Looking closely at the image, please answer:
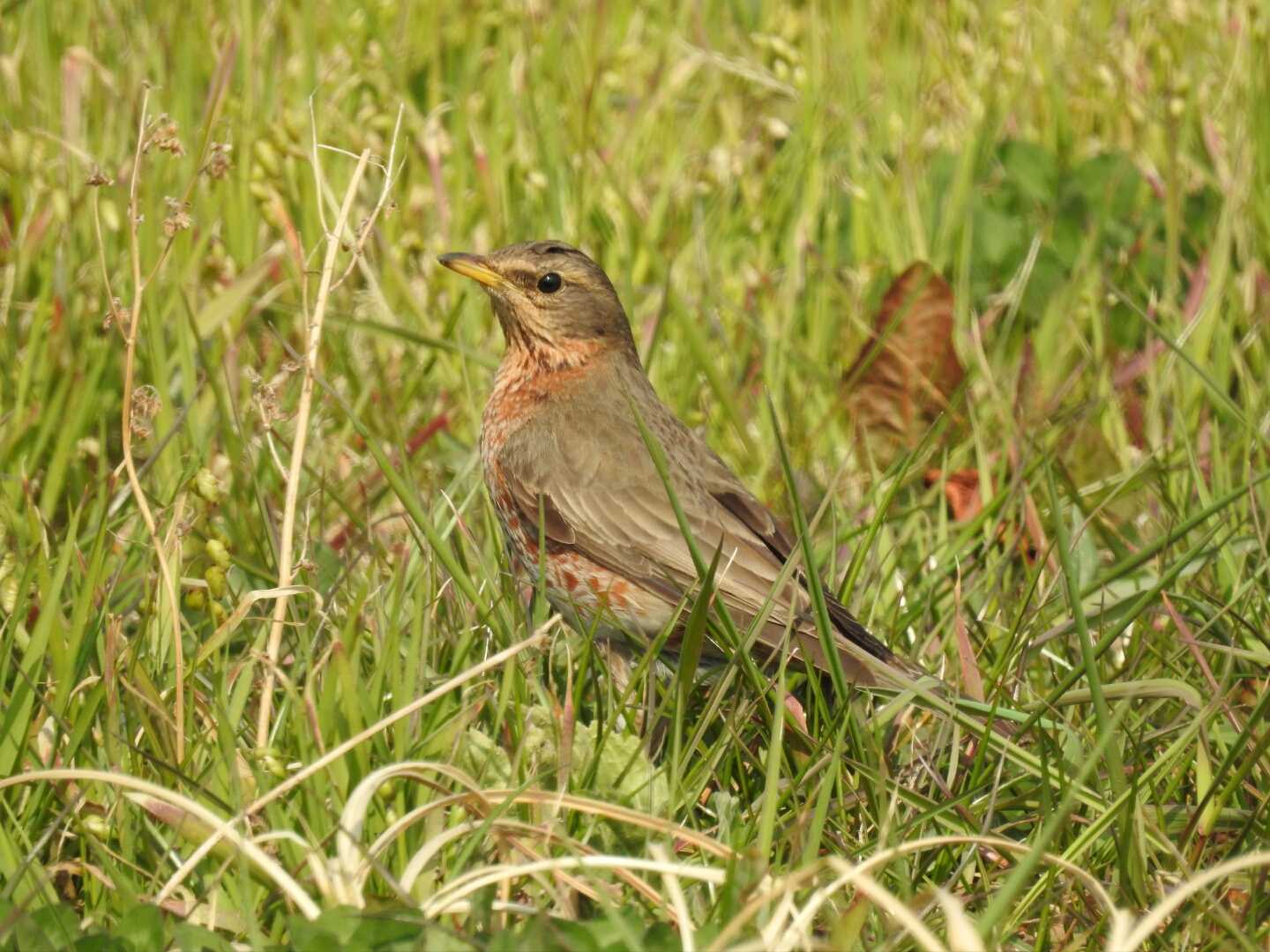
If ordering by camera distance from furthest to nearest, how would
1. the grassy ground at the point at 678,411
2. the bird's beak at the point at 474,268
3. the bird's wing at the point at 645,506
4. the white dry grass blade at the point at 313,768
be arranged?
the bird's beak at the point at 474,268 → the bird's wing at the point at 645,506 → the grassy ground at the point at 678,411 → the white dry grass blade at the point at 313,768

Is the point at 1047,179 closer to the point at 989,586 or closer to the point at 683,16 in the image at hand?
the point at 683,16

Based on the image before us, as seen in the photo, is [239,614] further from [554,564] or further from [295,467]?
[554,564]

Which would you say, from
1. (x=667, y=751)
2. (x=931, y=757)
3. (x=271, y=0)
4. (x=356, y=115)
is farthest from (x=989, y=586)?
(x=271, y=0)

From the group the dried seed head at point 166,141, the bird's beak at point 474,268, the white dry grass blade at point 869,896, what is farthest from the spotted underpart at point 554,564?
the white dry grass blade at point 869,896

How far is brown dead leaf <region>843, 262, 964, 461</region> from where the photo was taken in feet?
18.3

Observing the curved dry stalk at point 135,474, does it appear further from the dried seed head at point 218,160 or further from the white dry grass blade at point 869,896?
the white dry grass blade at point 869,896

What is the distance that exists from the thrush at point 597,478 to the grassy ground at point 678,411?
18cm

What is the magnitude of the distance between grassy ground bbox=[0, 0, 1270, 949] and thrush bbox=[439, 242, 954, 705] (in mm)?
178

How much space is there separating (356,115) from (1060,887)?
443 cm

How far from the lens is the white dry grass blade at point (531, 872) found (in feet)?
8.60

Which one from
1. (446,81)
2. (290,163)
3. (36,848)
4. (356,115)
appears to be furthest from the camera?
(446,81)

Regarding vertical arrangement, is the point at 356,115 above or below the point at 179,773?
above

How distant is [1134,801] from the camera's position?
115 inches

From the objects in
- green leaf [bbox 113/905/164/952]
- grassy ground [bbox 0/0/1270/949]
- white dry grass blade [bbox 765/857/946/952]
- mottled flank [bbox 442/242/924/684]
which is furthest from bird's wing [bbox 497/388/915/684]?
green leaf [bbox 113/905/164/952]
